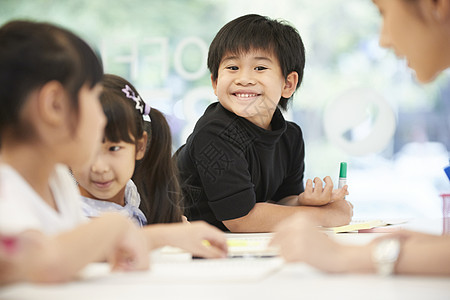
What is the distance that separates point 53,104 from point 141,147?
744 millimetres

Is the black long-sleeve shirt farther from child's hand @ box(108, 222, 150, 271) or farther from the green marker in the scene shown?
child's hand @ box(108, 222, 150, 271)

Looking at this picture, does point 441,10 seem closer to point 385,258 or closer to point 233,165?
point 385,258

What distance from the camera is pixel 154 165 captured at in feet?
4.90

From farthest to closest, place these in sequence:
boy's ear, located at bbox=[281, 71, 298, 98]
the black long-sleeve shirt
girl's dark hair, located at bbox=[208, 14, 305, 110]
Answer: boy's ear, located at bbox=[281, 71, 298, 98], girl's dark hair, located at bbox=[208, 14, 305, 110], the black long-sleeve shirt

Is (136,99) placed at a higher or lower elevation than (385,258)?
higher

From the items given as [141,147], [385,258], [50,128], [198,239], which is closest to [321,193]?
[141,147]

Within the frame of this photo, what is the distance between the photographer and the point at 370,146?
3688 mm

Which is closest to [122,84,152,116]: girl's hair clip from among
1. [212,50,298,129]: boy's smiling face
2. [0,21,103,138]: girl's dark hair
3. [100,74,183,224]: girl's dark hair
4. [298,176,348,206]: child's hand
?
[100,74,183,224]: girl's dark hair

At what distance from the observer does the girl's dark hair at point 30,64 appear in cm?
69

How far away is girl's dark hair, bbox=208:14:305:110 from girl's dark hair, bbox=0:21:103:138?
99 centimetres

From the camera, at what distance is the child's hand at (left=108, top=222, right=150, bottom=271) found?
0.73 metres

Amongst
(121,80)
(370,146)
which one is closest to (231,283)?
(121,80)

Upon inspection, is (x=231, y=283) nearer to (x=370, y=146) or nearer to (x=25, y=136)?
(x=25, y=136)

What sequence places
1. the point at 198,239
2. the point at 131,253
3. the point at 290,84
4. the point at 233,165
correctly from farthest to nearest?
the point at 290,84 < the point at 233,165 < the point at 198,239 < the point at 131,253
